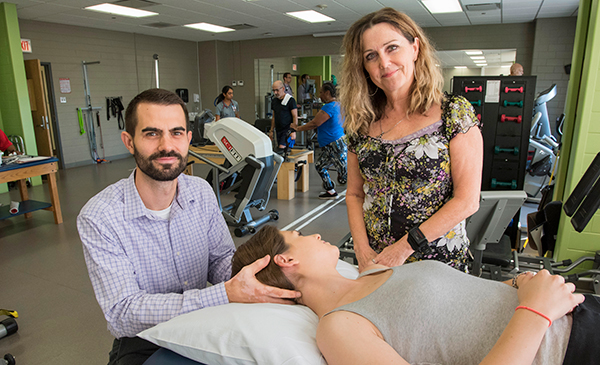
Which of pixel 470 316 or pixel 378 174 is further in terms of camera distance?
pixel 378 174

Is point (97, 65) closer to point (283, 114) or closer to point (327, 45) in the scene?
point (283, 114)

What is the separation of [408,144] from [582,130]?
2143mm

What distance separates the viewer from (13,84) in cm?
629

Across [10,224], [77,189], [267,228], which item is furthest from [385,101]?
[77,189]

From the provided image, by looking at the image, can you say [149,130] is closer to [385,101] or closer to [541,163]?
[385,101]

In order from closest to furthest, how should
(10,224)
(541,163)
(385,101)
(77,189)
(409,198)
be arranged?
1. (409,198)
2. (385,101)
3. (10,224)
4. (541,163)
5. (77,189)

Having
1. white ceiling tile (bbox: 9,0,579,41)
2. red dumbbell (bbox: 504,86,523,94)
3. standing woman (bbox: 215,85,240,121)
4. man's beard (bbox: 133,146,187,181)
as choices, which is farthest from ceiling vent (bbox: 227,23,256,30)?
man's beard (bbox: 133,146,187,181)

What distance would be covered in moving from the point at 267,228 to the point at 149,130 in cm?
52

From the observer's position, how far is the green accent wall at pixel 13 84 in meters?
6.17

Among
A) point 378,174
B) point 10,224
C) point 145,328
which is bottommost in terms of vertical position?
point 10,224

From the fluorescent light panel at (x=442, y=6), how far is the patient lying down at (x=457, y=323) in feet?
21.8

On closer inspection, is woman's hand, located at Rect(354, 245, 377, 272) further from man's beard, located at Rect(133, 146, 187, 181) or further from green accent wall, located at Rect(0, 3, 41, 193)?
green accent wall, located at Rect(0, 3, 41, 193)

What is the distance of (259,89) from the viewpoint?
11812 millimetres

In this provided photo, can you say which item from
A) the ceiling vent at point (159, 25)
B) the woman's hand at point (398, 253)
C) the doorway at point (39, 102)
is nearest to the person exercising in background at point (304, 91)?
the ceiling vent at point (159, 25)
